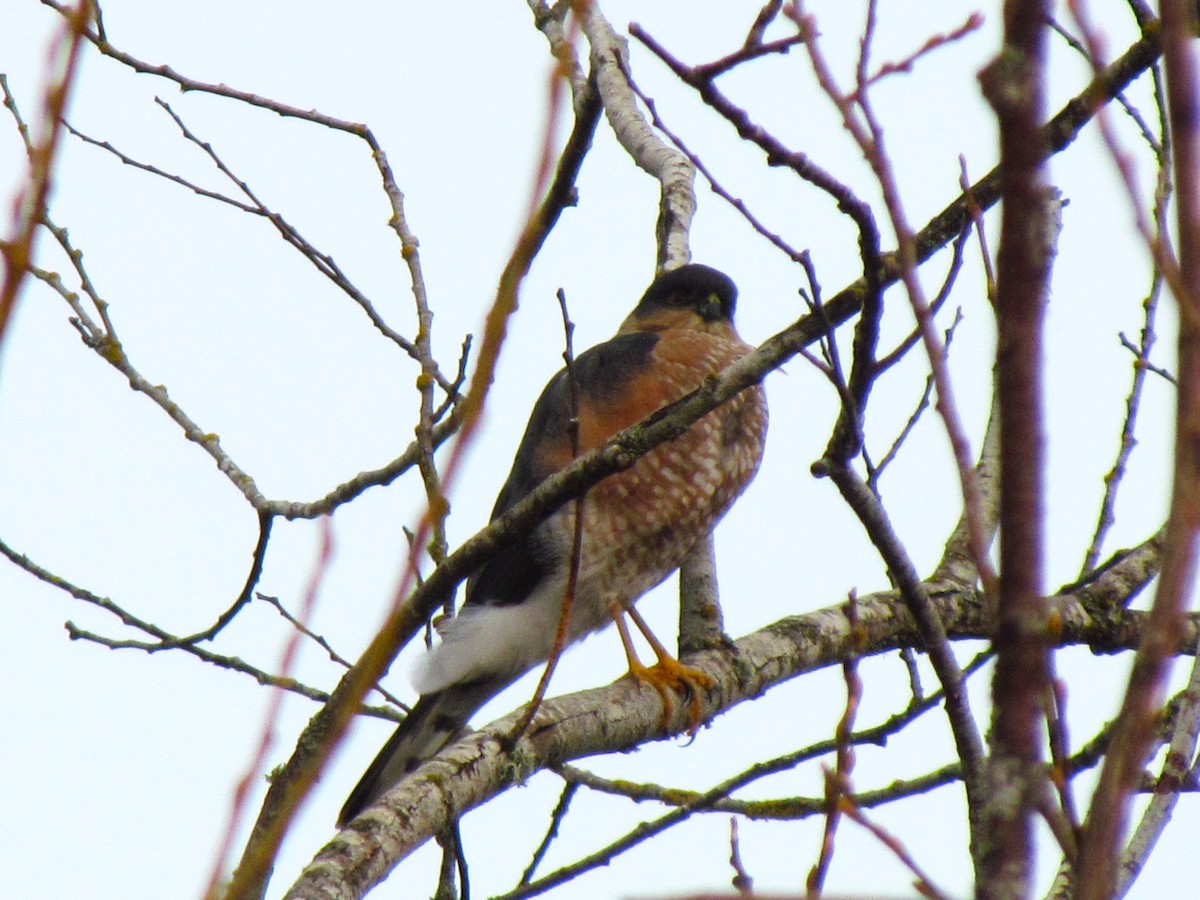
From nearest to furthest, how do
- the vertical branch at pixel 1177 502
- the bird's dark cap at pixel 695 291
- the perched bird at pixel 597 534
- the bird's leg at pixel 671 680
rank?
the vertical branch at pixel 1177 502 → the bird's leg at pixel 671 680 → the perched bird at pixel 597 534 → the bird's dark cap at pixel 695 291

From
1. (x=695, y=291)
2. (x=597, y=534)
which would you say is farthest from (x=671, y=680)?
(x=695, y=291)

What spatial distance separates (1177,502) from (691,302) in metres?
4.51

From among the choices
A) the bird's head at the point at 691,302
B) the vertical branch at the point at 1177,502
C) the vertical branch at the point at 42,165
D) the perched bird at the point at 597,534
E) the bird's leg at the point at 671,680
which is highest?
the bird's head at the point at 691,302

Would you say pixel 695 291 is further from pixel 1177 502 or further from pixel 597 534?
pixel 1177 502

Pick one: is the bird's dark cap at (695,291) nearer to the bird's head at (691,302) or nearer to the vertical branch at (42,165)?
the bird's head at (691,302)

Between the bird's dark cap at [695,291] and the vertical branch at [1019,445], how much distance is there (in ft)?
14.1

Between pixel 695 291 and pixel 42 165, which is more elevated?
pixel 695 291

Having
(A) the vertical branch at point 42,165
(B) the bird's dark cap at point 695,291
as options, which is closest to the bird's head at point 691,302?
(B) the bird's dark cap at point 695,291

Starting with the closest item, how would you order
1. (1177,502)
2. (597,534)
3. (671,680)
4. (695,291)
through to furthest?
(1177,502) < (671,680) < (597,534) < (695,291)

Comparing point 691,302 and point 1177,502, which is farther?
point 691,302

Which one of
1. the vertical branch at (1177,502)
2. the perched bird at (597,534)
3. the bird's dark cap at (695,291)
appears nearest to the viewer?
the vertical branch at (1177,502)

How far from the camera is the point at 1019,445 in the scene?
792 millimetres

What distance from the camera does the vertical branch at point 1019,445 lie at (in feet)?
2.49

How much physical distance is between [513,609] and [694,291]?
4.93 ft
